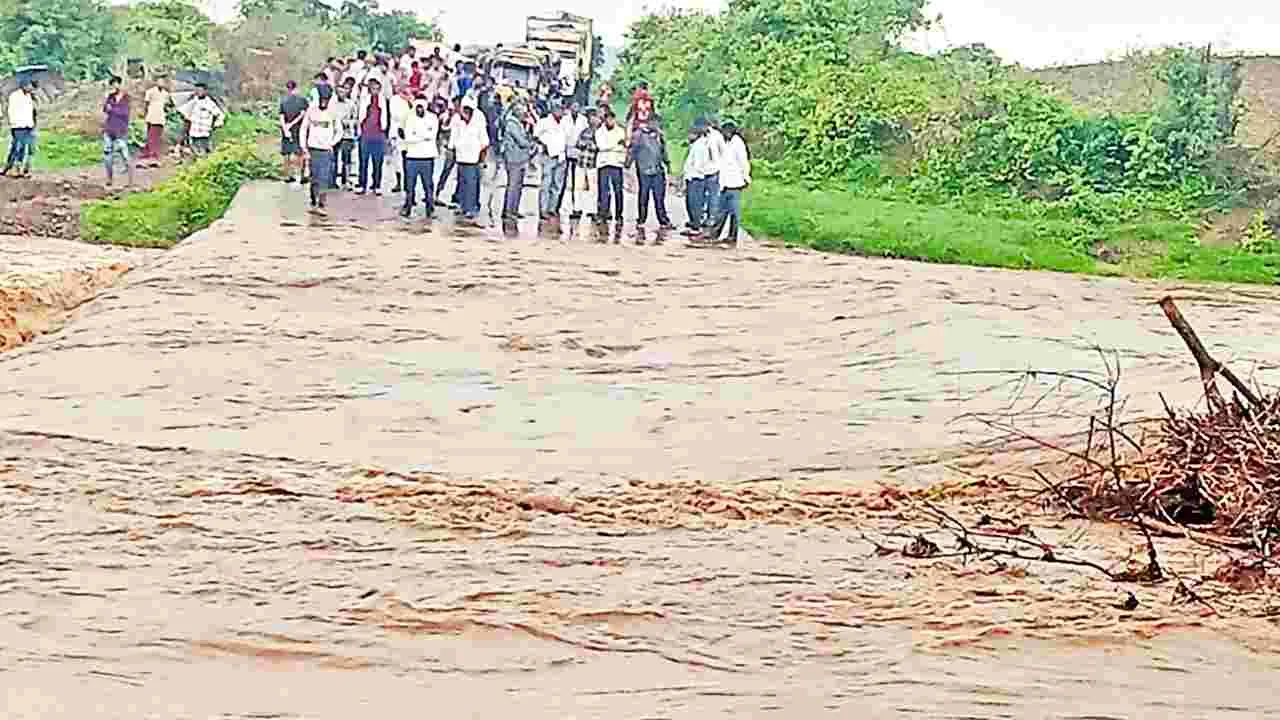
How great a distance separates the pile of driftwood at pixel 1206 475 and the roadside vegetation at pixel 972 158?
44.4 feet

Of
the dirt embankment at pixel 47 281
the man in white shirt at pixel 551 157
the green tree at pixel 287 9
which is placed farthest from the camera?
the green tree at pixel 287 9

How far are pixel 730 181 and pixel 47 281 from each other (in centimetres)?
643

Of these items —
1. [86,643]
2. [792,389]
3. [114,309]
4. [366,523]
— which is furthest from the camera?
[114,309]

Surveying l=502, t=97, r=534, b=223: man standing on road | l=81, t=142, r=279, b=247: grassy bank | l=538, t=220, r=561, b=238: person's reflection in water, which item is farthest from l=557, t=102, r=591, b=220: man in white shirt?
l=81, t=142, r=279, b=247: grassy bank

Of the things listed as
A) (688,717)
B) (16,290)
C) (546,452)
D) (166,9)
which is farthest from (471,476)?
(166,9)

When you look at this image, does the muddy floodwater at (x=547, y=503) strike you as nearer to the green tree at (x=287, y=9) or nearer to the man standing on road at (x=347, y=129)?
the man standing on road at (x=347, y=129)

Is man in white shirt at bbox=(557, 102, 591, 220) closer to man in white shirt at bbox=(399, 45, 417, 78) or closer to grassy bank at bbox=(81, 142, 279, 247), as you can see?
man in white shirt at bbox=(399, 45, 417, 78)

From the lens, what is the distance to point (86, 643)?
8047 millimetres

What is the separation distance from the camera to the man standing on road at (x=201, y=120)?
31594 millimetres

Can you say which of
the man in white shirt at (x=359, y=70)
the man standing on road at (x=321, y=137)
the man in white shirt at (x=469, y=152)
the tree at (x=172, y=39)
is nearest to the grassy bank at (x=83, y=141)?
the tree at (x=172, y=39)

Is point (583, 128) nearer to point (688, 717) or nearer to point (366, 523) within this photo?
point (366, 523)

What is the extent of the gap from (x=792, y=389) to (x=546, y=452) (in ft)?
9.49

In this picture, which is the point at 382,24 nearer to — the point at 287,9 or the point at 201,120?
the point at 287,9

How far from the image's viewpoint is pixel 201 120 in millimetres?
31828
